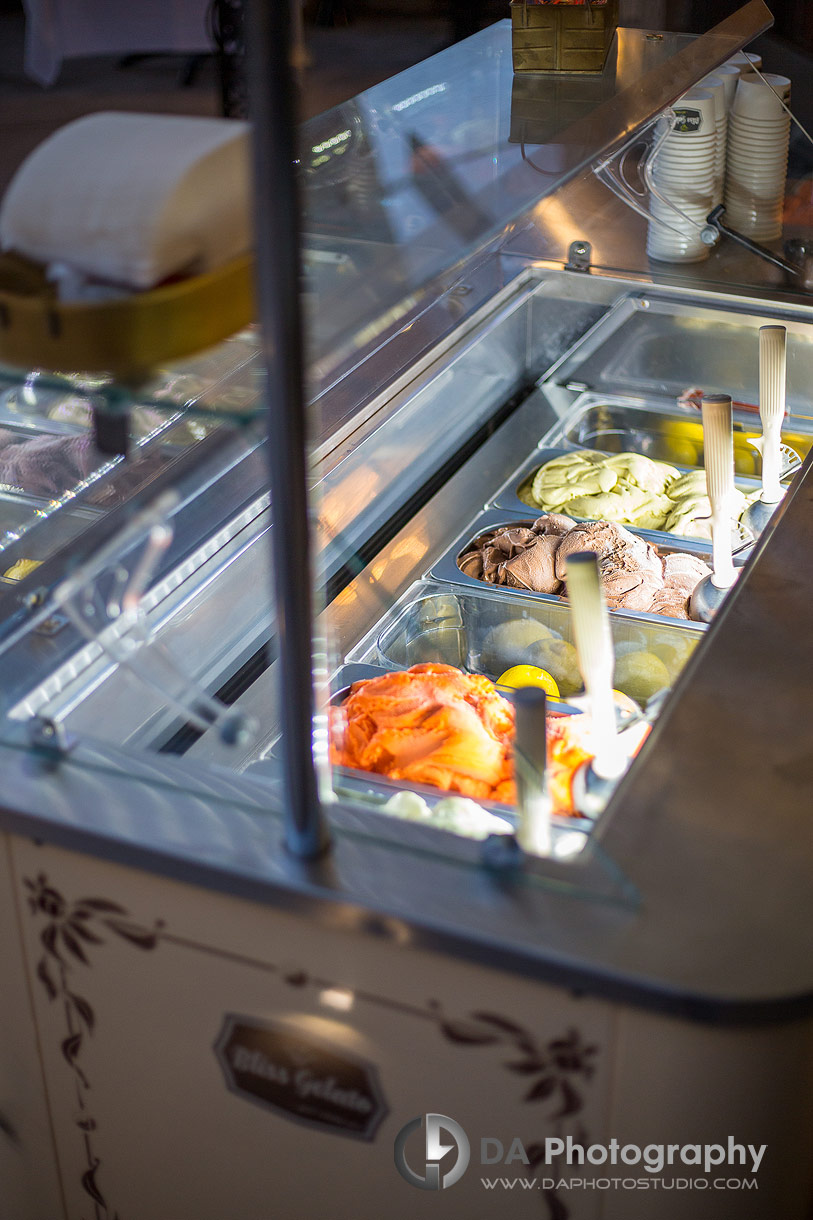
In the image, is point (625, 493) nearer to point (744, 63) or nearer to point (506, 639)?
point (506, 639)

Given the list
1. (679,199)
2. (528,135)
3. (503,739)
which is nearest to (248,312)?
(503,739)

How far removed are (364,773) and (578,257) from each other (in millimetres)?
1185

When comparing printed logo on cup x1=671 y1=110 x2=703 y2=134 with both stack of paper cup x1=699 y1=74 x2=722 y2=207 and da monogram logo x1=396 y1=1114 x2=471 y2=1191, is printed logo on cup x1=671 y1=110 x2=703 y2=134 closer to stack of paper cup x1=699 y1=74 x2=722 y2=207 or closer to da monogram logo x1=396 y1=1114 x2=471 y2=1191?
stack of paper cup x1=699 y1=74 x2=722 y2=207

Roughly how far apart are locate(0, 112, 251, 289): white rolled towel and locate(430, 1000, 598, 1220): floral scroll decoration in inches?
21.0

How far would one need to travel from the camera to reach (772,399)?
1505 mm

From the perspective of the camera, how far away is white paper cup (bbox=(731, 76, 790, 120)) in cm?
197

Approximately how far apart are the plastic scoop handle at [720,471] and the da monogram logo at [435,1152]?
76 centimetres

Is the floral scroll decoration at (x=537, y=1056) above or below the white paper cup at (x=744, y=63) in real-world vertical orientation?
below

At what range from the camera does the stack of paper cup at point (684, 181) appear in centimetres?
189

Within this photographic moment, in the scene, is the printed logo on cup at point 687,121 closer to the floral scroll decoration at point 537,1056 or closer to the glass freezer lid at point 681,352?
the glass freezer lid at point 681,352

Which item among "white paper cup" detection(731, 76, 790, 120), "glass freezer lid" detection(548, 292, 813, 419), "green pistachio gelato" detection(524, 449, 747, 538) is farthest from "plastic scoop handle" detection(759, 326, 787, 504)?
"white paper cup" detection(731, 76, 790, 120)

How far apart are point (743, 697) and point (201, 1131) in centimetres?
60

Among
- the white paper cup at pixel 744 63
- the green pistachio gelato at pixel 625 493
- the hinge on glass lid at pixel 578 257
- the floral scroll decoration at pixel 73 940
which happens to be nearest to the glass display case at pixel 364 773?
the floral scroll decoration at pixel 73 940

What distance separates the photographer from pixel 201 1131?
980 millimetres
